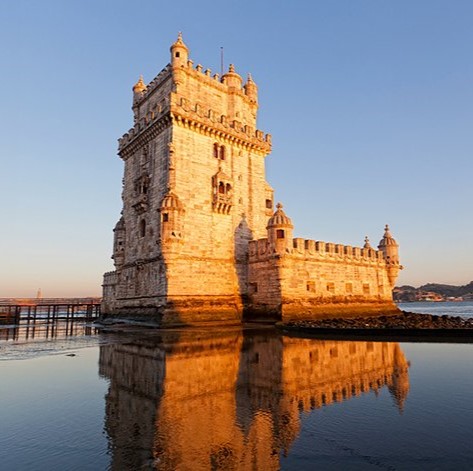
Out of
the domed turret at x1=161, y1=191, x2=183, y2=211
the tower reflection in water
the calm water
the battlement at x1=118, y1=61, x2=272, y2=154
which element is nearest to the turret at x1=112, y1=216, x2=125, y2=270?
the battlement at x1=118, y1=61, x2=272, y2=154

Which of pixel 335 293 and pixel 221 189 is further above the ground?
pixel 221 189

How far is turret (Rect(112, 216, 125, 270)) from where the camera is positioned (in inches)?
1300

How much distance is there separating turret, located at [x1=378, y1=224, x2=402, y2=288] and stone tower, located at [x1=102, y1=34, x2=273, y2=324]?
14.5 metres

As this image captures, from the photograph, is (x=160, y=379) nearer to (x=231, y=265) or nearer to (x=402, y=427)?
(x=402, y=427)

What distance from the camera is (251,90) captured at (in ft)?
117

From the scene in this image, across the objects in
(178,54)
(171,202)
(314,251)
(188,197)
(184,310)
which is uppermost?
(178,54)

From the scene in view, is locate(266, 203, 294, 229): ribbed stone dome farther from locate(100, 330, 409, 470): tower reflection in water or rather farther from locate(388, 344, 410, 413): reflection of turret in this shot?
locate(388, 344, 410, 413): reflection of turret

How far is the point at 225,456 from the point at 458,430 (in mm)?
3885

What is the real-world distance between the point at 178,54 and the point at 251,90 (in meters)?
8.55

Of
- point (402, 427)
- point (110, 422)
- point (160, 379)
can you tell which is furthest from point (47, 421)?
point (402, 427)

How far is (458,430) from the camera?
19.1ft

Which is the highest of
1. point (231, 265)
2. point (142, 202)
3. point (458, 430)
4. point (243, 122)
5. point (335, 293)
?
point (243, 122)

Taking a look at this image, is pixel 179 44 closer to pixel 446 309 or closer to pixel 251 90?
pixel 251 90

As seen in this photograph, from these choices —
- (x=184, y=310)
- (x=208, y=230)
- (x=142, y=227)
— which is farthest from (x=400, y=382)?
(x=142, y=227)
